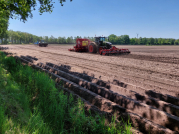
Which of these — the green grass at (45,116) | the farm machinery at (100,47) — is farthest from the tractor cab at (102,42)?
the green grass at (45,116)

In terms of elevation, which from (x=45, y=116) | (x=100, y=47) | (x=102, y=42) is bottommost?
(x=45, y=116)

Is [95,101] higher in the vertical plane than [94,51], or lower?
lower

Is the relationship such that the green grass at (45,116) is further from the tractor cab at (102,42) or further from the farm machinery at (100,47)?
the tractor cab at (102,42)

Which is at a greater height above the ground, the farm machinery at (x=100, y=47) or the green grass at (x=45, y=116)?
the farm machinery at (x=100, y=47)

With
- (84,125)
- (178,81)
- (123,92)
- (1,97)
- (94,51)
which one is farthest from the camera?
(94,51)

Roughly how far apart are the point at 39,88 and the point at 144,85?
4.52 m

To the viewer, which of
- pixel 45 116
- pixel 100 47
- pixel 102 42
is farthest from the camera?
pixel 102 42

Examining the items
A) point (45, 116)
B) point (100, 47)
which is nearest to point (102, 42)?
point (100, 47)

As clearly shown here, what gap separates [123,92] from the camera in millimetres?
5145

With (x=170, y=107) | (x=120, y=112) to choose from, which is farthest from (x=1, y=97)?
(x=170, y=107)

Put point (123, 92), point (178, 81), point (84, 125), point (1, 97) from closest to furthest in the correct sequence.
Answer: point (84, 125), point (1, 97), point (123, 92), point (178, 81)

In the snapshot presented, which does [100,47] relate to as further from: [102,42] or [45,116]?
[45,116]

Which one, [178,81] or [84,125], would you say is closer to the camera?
[84,125]

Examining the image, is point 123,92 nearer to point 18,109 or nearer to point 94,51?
point 18,109
